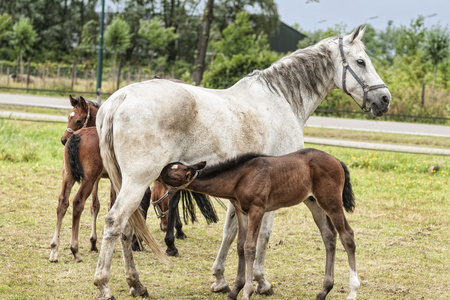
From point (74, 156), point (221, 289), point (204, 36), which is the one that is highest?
point (204, 36)

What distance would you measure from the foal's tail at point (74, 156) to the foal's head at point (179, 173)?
5.91 ft

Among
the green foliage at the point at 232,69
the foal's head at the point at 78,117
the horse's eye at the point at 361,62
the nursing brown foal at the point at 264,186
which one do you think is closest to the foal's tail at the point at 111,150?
the nursing brown foal at the point at 264,186

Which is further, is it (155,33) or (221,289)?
(155,33)

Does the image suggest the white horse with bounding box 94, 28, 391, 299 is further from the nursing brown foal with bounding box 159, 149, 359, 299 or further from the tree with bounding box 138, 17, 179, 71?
the tree with bounding box 138, 17, 179, 71

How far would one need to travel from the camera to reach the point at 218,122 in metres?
4.37

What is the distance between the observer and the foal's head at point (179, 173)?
4.01 metres

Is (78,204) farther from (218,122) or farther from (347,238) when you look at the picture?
(347,238)

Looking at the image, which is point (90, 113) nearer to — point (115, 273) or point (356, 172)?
point (115, 273)

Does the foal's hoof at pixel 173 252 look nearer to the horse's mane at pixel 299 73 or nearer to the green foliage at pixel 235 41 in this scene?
the horse's mane at pixel 299 73

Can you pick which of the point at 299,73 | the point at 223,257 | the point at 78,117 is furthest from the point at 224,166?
the point at 78,117

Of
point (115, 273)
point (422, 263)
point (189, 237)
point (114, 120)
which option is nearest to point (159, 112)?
point (114, 120)

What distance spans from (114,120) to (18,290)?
1833 millimetres

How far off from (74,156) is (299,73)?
2531mm

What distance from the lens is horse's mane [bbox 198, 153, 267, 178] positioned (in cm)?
427
